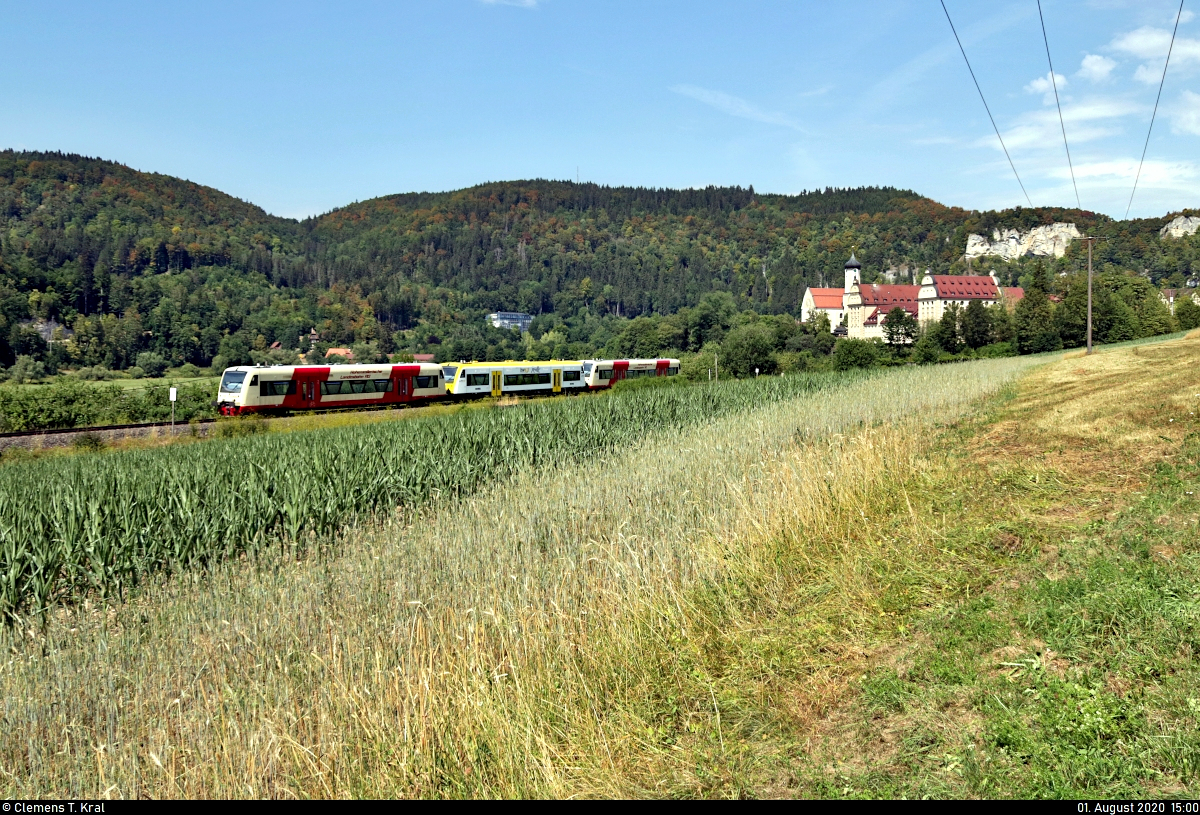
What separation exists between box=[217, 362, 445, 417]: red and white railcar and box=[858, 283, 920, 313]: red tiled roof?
149 m

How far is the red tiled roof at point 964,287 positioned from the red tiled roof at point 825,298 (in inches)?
922

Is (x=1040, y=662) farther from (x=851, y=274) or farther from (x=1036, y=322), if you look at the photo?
(x=851, y=274)

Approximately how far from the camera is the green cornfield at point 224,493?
975 cm

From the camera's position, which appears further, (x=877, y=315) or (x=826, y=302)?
(x=826, y=302)

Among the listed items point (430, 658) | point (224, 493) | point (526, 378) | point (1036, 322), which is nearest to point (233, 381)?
point (526, 378)

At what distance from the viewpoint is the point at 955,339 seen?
288 feet

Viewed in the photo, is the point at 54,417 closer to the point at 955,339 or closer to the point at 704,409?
the point at 704,409

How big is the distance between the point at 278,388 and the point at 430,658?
3615 cm

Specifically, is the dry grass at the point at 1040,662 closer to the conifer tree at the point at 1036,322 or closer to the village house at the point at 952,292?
the conifer tree at the point at 1036,322

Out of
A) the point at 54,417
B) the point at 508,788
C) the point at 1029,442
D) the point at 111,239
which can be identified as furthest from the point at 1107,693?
the point at 111,239

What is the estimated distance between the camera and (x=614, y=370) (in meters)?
58.7

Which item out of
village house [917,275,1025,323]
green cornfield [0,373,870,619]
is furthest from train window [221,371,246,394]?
village house [917,275,1025,323]

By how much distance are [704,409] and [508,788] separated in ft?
85.2

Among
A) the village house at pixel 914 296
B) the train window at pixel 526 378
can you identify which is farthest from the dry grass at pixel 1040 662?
the village house at pixel 914 296
